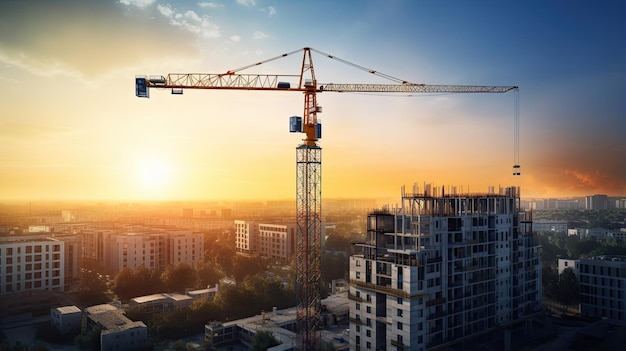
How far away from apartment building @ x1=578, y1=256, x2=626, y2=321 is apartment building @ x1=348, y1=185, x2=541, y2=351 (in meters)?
3.88

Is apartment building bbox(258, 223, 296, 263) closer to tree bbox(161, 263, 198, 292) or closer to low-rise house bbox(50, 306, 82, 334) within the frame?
tree bbox(161, 263, 198, 292)

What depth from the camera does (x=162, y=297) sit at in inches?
649

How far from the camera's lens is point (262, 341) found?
39.1 feet

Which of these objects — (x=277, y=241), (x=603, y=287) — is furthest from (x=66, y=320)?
(x=603, y=287)

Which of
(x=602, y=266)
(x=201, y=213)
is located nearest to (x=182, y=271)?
(x=602, y=266)

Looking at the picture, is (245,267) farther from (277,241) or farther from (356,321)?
(356,321)

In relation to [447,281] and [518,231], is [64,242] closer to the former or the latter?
[447,281]

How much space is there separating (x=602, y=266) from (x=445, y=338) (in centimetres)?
797

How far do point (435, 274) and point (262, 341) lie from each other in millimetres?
5220

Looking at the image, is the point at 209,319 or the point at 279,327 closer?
the point at 279,327

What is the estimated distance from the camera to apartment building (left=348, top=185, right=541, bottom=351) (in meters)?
9.84

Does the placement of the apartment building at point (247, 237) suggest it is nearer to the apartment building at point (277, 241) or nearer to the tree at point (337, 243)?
the apartment building at point (277, 241)

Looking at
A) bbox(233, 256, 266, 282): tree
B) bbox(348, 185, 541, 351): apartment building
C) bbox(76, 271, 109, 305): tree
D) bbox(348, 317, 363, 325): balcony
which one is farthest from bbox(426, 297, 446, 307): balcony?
bbox(233, 256, 266, 282): tree

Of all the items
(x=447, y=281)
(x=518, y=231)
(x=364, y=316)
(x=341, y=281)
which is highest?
(x=518, y=231)
